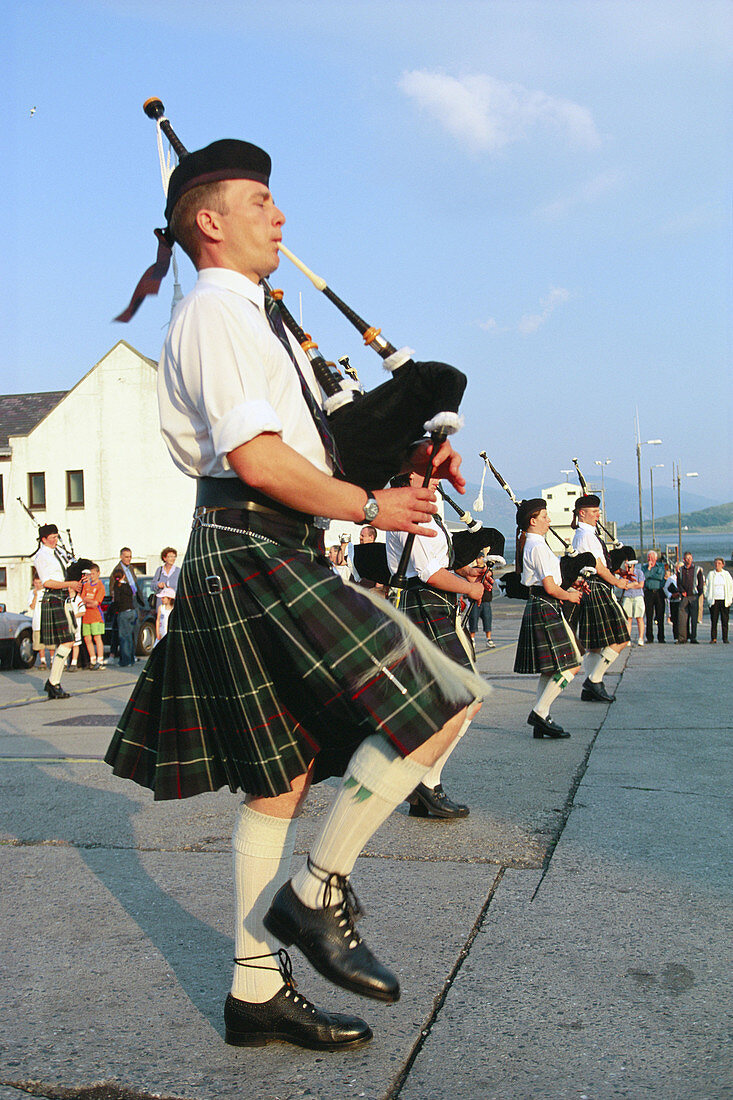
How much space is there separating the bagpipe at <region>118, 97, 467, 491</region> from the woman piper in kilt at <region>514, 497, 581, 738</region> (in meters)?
4.77

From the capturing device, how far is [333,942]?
1.95m

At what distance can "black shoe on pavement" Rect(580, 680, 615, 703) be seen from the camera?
8.86 metres

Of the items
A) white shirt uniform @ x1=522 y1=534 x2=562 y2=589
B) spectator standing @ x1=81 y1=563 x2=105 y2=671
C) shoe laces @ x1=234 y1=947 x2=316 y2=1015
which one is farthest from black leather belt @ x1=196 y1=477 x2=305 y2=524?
spectator standing @ x1=81 y1=563 x2=105 y2=671

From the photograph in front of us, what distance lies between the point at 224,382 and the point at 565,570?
7129mm

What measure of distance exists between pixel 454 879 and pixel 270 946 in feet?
4.26

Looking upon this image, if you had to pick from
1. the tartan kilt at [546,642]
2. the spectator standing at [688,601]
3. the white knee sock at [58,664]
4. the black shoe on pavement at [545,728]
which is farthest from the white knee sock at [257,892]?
the spectator standing at [688,601]

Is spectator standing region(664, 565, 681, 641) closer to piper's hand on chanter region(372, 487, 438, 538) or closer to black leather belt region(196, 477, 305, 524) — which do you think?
piper's hand on chanter region(372, 487, 438, 538)

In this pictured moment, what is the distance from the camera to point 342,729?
205cm

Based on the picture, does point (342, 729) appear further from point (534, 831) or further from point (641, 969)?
point (534, 831)

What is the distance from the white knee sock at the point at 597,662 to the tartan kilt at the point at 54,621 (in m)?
5.88

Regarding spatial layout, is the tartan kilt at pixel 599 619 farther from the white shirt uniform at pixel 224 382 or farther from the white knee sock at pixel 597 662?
the white shirt uniform at pixel 224 382

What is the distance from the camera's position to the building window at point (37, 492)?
109ft

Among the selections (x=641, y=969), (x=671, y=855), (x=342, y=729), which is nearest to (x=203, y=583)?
(x=342, y=729)

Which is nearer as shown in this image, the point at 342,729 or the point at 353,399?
the point at 342,729
